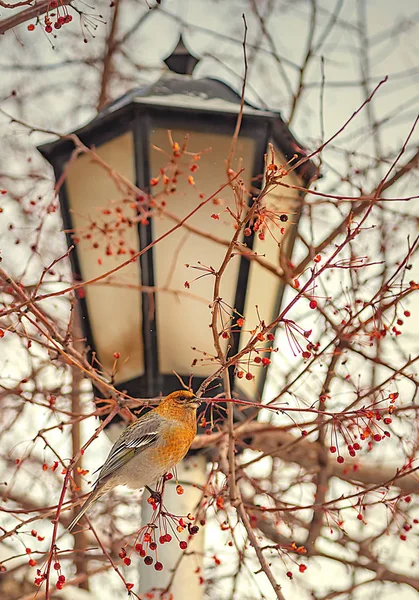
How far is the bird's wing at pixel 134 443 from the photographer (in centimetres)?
138

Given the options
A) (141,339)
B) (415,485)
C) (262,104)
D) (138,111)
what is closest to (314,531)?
(415,485)

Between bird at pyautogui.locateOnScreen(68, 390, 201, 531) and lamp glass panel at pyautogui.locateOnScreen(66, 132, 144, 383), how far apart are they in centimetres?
50

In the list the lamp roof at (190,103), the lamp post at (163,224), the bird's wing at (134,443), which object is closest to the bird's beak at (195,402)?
the bird's wing at (134,443)

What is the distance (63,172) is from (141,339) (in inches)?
22.5

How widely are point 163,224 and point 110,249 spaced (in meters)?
0.18

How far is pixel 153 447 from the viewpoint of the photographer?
1.36 m

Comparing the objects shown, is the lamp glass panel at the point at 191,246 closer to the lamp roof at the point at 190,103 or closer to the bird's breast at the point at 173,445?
the lamp roof at the point at 190,103

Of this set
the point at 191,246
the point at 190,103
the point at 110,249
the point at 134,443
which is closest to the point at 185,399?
the point at 134,443

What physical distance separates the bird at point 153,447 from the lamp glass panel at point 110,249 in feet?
1.65

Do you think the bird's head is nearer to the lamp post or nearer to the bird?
the bird

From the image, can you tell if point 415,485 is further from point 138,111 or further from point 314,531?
point 138,111

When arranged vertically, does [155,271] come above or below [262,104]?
below

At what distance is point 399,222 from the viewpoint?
2801mm

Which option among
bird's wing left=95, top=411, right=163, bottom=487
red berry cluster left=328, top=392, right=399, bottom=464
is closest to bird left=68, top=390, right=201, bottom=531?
bird's wing left=95, top=411, right=163, bottom=487
